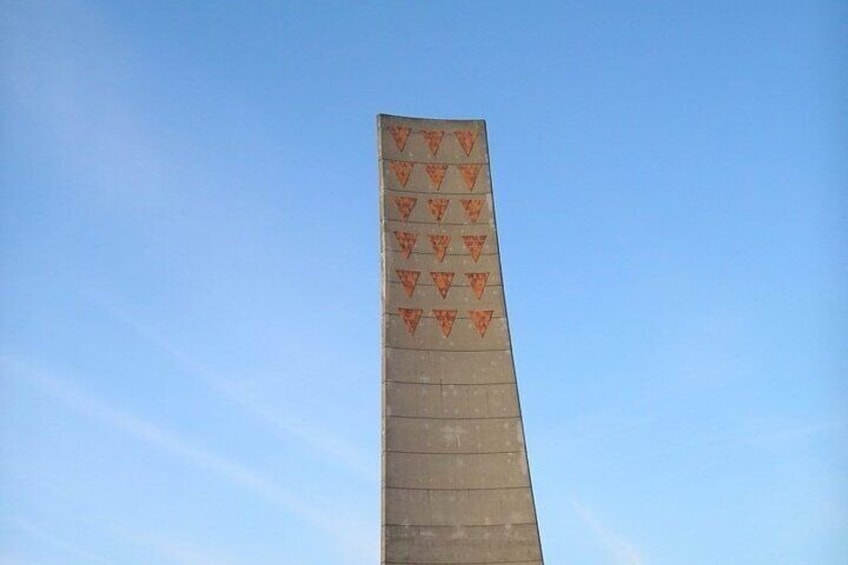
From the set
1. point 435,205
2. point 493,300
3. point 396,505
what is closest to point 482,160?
point 435,205

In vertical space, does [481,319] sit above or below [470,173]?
below

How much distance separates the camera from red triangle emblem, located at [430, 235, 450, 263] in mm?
24625

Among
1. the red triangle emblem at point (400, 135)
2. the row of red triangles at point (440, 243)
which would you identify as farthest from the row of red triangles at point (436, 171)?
the row of red triangles at point (440, 243)

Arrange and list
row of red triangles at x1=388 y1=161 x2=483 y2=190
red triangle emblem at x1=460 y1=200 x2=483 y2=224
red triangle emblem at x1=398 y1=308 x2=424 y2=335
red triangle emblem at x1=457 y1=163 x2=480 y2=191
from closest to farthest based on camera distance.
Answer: red triangle emblem at x1=398 y1=308 x2=424 y2=335 < red triangle emblem at x1=460 y1=200 x2=483 y2=224 < row of red triangles at x1=388 y1=161 x2=483 y2=190 < red triangle emblem at x1=457 y1=163 x2=480 y2=191

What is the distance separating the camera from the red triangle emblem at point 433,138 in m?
25.8

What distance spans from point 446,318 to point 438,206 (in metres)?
2.80

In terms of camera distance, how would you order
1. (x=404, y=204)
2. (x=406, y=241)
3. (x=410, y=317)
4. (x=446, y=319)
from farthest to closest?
1. (x=404, y=204)
2. (x=406, y=241)
3. (x=446, y=319)
4. (x=410, y=317)

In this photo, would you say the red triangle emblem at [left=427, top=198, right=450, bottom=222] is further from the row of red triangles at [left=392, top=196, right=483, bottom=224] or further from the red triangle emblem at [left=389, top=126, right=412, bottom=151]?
the red triangle emblem at [left=389, top=126, right=412, bottom=151]

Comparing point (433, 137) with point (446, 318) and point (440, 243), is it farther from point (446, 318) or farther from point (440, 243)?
point (446, 318)

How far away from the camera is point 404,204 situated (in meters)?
24.9

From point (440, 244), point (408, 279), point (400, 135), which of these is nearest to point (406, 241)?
point (440, 244)

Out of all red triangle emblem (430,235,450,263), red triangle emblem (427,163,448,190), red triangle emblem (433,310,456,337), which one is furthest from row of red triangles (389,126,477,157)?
red triangle emblem (433,310,456,337)

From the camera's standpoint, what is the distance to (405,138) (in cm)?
2573

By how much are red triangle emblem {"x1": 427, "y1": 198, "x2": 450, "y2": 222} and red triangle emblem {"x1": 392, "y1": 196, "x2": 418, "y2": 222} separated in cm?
40
